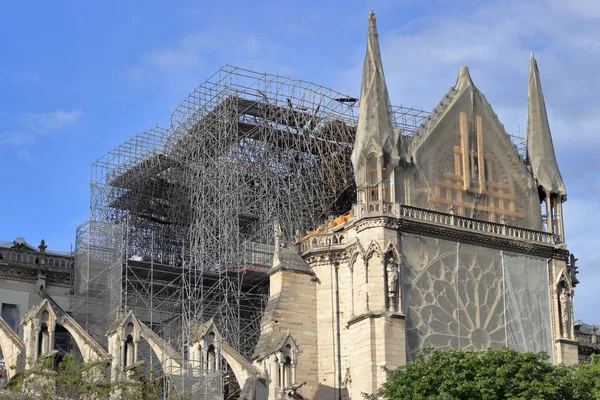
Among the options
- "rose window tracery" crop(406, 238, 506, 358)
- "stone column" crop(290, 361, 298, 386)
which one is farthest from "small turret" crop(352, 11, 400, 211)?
"stone column" crop(290, 361, 298, 386)

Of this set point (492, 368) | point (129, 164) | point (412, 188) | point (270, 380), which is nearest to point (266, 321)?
point (270, 380)

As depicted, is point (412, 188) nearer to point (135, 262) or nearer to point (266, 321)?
point (266, 321)

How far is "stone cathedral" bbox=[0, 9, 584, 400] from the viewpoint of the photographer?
47.5 metres

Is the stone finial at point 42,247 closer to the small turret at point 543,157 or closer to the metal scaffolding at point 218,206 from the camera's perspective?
the metal scaffolding at point 218,206

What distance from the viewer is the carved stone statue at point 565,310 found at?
5231 cm

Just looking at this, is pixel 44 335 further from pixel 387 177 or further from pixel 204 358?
pixel 387 177

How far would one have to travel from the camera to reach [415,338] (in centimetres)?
4866

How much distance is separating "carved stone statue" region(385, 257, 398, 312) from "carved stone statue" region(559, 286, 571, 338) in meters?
7.91

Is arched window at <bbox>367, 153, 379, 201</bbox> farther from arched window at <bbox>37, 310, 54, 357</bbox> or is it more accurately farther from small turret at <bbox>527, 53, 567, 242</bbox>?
arched window at <bbox>37, 310, 54, 357</bbox>

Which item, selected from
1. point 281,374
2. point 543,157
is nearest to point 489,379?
point 281,374

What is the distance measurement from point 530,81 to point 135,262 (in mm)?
18424

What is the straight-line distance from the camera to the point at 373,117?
2023 inches

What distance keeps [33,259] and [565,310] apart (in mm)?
22824

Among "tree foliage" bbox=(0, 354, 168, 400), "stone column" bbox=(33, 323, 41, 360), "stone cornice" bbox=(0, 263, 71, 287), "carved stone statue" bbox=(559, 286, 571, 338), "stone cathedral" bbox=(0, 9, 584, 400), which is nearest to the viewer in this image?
"tree foliage" bbox=(0, 354, 168, 400)
